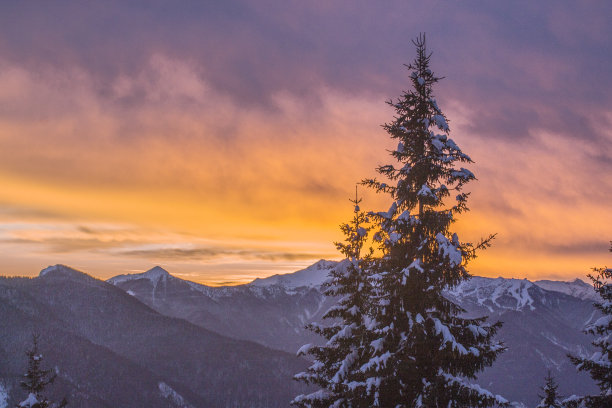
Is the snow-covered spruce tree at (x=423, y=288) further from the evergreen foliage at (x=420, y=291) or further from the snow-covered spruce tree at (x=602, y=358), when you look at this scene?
the snow-covered spruce tree at (x=602, y=358)

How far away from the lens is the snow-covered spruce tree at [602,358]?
22172 millimetres

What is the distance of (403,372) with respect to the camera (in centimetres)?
1627

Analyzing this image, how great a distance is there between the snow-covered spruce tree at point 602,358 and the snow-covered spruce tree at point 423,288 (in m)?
9.02

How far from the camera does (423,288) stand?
16.9 meters

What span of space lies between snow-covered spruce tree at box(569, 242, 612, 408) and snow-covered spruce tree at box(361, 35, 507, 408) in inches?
355

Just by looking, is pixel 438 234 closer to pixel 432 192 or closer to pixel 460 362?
pixel 432 192

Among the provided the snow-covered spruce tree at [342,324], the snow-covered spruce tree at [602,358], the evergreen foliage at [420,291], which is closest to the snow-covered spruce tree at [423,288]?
the evergreen foliage at [420,291]

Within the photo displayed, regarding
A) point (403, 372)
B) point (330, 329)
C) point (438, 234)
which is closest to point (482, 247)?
point (438, 234)

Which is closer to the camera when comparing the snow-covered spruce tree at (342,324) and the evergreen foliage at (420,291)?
the evergreen foliage at (420,291)

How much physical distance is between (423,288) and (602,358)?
12.2 m

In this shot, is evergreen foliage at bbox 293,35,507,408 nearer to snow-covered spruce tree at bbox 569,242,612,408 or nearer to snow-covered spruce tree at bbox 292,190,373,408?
snow-covered spruce tree at bbox 292,190,373,408

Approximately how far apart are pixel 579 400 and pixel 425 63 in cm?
1749

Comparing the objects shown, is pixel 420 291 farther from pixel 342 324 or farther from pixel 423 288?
pixel 342 324

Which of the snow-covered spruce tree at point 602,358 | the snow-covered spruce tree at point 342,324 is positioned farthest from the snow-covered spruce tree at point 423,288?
the snow-covered spruce tree at point 602,358
